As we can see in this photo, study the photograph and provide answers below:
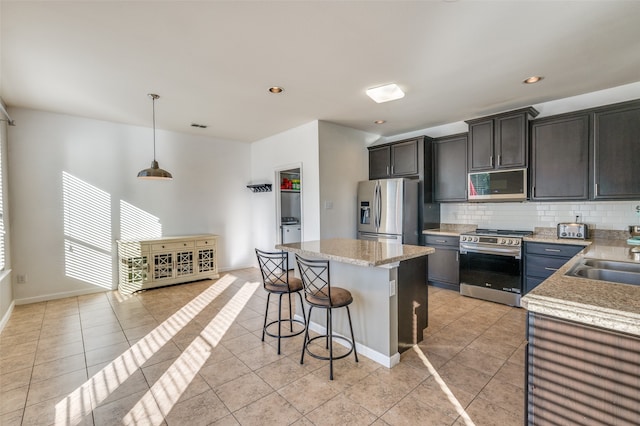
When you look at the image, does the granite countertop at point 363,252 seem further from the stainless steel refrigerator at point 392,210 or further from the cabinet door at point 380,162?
the cabinet door at point 380,162

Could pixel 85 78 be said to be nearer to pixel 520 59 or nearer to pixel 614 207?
pixel 520 59

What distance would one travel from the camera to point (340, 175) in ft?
16.3

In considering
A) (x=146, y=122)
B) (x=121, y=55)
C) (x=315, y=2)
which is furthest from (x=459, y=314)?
(x=146, y=122)

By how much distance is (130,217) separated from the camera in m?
4.92

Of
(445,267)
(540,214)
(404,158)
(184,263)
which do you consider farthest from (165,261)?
(540,214)

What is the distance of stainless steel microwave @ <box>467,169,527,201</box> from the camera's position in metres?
3.92

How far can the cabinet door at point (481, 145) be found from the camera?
416cm

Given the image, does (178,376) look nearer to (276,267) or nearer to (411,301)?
(276,267)

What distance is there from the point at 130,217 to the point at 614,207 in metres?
6.91

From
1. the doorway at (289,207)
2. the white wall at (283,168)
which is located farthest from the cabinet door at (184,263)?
the doorway at (289,207)

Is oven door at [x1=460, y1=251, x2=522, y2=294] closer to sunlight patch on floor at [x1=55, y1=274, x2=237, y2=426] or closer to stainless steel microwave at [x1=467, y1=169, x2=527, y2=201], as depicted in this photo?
stainless steel microwave at [x1=467, y1=169, x2=527, y2=201]

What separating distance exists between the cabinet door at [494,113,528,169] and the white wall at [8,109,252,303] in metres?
4.82

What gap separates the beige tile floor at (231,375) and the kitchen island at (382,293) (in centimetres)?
13

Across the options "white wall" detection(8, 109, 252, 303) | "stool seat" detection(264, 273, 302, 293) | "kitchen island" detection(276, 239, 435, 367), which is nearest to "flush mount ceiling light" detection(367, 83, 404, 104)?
"kitchen island" detection(276, 239, 435, 367)
